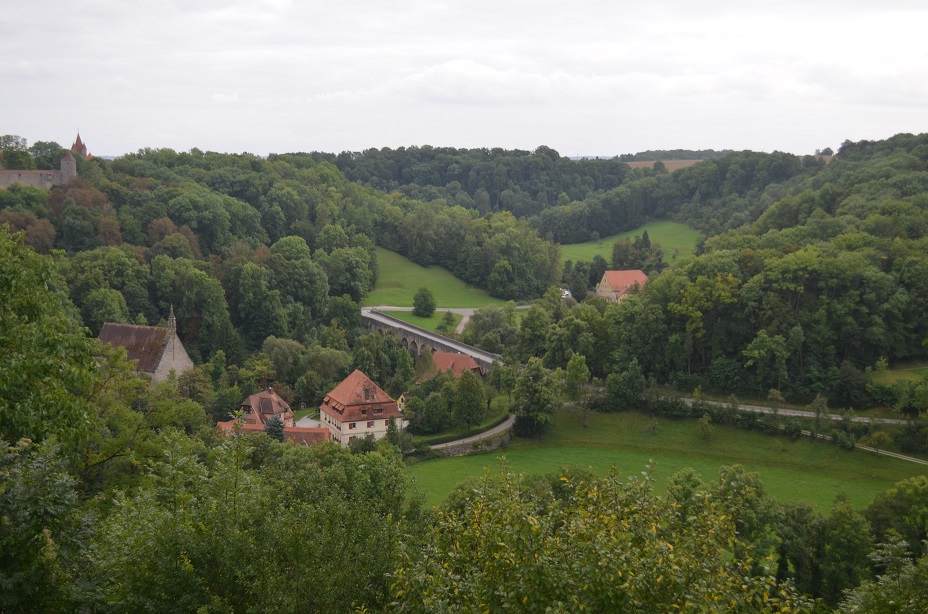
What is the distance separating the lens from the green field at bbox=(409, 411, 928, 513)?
1331 inches

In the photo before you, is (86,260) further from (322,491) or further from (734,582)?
(734,582)

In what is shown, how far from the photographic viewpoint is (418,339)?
2298 inches

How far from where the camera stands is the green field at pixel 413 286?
240 ft

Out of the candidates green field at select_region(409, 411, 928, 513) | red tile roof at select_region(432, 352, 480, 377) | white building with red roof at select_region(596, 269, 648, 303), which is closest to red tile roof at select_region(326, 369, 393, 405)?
green field at select_region(409, 411, 928, 513)

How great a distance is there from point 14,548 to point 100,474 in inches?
349

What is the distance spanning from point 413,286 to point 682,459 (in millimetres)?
44012

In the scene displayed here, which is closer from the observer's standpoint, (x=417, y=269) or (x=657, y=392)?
(x=657, y=392)

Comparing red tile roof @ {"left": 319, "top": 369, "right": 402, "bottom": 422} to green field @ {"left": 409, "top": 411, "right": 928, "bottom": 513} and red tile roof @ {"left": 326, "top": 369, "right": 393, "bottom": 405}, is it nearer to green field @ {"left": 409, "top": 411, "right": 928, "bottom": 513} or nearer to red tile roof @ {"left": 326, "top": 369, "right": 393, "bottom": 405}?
red tile roof @ {"left": 326, "top": 369, "right": 393, "bottom": 405}

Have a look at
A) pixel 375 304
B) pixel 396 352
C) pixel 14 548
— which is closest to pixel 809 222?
pixel 396 352

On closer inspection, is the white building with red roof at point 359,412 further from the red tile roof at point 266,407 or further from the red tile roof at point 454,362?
the red tile roof at point 454,362

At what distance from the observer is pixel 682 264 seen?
5081cm

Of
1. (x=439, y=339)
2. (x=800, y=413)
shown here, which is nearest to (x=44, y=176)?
(x=439, y=339)

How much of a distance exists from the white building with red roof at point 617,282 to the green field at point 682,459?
31.7 meters

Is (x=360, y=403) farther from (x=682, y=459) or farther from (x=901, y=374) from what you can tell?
(x=901, y=374)
